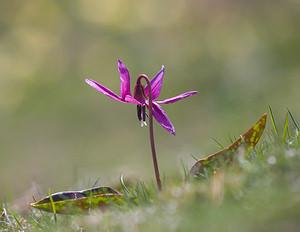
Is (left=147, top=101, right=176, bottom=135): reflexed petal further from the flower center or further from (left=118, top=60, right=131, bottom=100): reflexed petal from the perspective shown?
(left=118, top=60, right=131, bottom=100): reflexed petal

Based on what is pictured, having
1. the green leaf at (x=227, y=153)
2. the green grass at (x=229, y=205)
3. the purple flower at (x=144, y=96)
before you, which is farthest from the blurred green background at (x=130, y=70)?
the green grass at (x=229, y=205)

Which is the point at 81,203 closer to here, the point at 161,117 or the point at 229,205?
the point at 161,117

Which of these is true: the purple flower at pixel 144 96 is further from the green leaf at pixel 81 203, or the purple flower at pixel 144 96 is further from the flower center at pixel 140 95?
the green leaf at pixel 81 203

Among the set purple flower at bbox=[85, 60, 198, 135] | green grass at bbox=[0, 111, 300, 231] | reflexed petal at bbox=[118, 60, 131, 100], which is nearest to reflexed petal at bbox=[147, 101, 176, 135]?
purple flower at bbox=[85, 60, 198, 135]

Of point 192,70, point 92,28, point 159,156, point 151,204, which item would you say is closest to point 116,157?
point 159,156

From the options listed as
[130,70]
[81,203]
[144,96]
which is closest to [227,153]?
[144,96]

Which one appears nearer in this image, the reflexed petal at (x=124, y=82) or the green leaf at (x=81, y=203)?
the green leaf at (x=81, y=203)

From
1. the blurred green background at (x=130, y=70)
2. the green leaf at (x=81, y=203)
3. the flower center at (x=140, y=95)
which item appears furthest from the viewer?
the blurred green background at (x=130, y=70)
